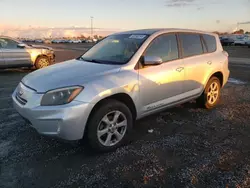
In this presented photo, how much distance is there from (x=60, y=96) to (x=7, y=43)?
9.03 meters

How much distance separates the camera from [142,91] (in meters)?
4.12

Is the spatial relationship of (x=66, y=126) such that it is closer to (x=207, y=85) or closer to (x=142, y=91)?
(x=142, y=91)

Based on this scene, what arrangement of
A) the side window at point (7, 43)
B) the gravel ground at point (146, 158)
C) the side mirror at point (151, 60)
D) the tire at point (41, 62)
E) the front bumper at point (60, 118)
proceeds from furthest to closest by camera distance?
the tire at point (41, 62), the side window at point (7, 43), the side mirror at point (151, 60), the front bumper at point (60, 118), the gravel ground at point (146, 158)

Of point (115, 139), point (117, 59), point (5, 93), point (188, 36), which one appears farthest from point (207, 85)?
point (5, 93)

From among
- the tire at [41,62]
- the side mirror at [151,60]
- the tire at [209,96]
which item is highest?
the side mirror at [151,60]

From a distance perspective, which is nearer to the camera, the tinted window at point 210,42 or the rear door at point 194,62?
the rear door at point 194,62

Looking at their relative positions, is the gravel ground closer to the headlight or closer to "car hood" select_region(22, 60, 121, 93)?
the headlight

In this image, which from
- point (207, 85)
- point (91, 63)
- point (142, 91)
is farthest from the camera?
point (207, 85)

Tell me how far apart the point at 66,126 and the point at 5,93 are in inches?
190

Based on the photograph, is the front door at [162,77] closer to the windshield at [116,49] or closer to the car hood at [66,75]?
the windshield at [116,49]

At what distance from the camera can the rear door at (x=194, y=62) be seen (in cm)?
502

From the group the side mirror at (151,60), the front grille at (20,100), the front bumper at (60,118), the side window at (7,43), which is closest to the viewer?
the front bumper at (60,118)

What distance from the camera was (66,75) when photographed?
12.6 feet

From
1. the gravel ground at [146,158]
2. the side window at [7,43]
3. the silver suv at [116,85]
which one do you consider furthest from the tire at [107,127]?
the side window at [7,43]
